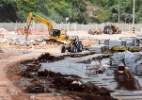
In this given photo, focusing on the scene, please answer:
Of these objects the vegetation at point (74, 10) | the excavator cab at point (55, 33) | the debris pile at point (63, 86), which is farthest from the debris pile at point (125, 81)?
the vegetation at point (74, 10)

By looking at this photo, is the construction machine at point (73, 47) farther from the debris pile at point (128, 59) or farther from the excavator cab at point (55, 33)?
the debris pile at point (128, 59)

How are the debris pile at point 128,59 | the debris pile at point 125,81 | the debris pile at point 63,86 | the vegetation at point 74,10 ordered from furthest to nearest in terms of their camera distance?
the vegetation at point 74,10, the debris pile at point 128,59, the debris pile at point 125,81, the debris pile at point 63,86

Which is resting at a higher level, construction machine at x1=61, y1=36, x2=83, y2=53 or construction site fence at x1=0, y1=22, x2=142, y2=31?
construction site fence at x1=0, y1=22, x2=142, y2=31

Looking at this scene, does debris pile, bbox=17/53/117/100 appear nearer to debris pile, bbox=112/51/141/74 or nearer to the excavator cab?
debris pile, bbox=112/51/141/74

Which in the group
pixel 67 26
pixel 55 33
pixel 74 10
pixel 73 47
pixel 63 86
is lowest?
pixel 63 86

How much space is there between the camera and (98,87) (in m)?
20.1

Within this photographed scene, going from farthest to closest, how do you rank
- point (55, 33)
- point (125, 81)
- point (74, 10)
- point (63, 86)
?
point (74, 10) → point (55, 33) → point (125, 81) → point (63, 86)

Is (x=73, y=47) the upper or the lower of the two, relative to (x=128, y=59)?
lower

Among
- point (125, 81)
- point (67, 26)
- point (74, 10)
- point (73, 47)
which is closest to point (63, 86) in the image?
point (125, 81)

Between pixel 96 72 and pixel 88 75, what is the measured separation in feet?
2.21

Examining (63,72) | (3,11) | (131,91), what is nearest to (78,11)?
(3,11)

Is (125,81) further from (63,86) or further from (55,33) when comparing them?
(55,33)

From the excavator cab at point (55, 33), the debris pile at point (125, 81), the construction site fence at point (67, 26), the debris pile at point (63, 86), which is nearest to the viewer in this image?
the debris pile at point (63, 86)

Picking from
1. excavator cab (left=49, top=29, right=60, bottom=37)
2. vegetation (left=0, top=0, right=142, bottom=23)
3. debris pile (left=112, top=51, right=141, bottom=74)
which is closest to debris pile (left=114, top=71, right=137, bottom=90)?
debris pile (left=112, top=51, right=141, bottom=74)
